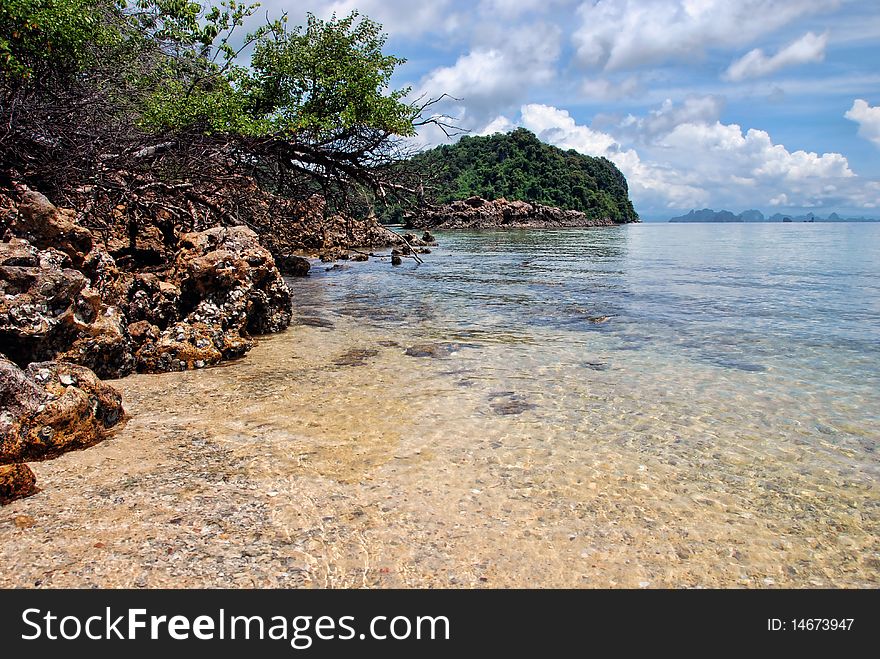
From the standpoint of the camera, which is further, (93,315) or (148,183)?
(148,183)

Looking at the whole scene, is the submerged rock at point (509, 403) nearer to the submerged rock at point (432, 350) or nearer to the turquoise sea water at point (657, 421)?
the turquoise sea water at point (657, 421)

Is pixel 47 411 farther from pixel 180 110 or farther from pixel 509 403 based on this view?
pixel 180 110

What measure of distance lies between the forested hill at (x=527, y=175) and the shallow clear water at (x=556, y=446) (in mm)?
106065

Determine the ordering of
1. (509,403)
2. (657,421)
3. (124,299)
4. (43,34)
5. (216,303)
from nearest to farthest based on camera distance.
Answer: (657,421) < (509,403) < (124,299) < (216,303) < (43,34)

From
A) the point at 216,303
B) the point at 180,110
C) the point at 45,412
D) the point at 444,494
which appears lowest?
the point at 444,494

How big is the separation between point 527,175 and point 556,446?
126m

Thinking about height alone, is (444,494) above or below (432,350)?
below

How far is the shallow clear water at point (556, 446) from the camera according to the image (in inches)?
136

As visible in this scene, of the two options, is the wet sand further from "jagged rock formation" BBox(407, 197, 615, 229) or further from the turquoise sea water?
"jagged rock formation" BBox(407, 197, 615, 229)

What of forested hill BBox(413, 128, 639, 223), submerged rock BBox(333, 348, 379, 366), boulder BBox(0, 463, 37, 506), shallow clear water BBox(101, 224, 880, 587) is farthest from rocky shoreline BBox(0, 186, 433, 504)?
forested hill BBox(413, 128, 639, 223)

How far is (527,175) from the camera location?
12444 centimetres

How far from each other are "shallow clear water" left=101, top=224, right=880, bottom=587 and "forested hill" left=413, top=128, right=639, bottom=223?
348 ft

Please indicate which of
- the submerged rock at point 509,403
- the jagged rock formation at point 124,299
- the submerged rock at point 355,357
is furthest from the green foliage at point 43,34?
the submerged rock at point 509,403

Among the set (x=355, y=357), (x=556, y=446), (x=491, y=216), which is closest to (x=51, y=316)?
(x=355, y=357)
